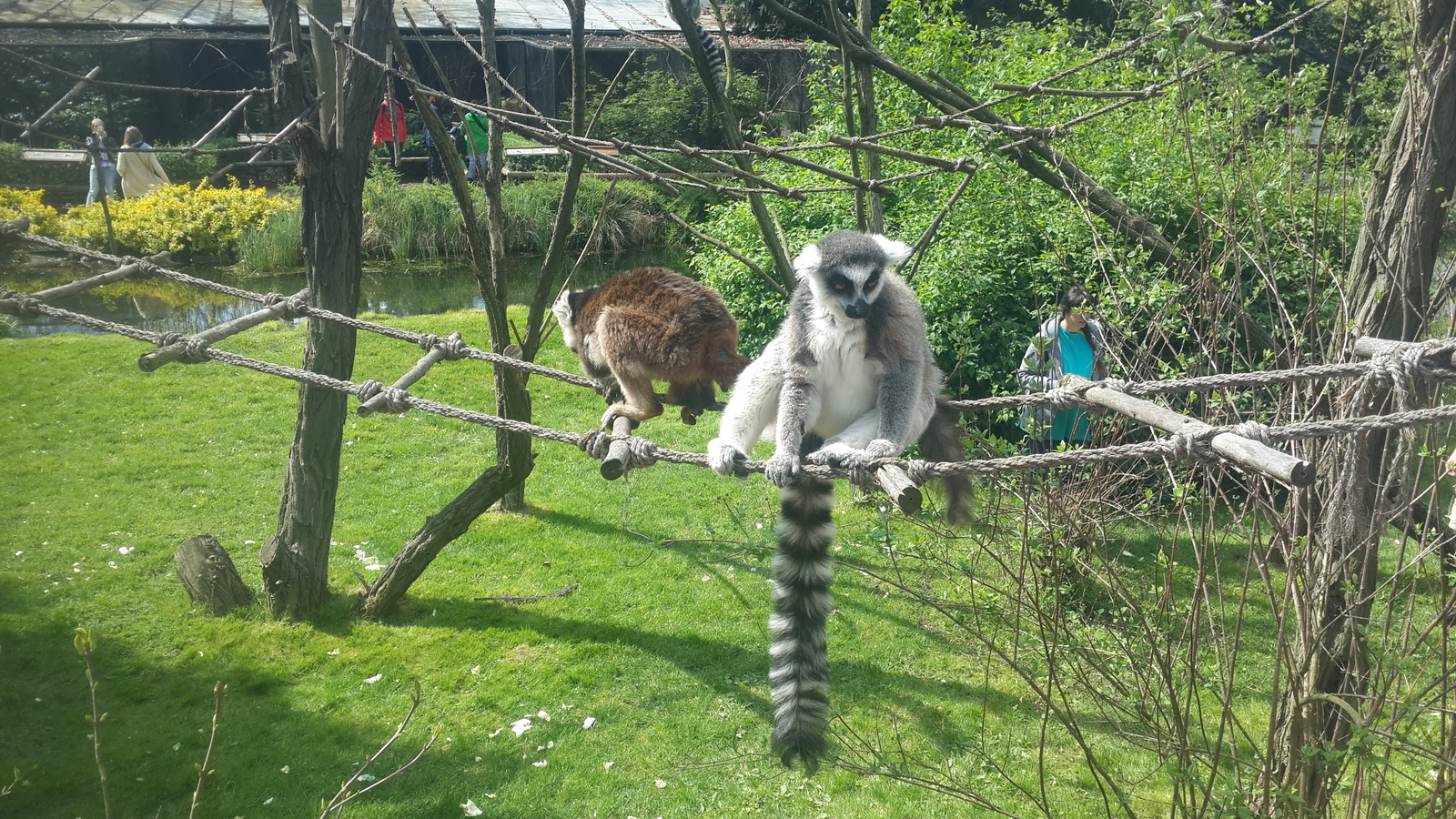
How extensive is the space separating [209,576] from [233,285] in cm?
831

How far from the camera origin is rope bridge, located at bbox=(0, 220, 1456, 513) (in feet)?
6.11

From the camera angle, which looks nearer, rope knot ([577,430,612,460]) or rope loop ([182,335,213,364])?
rope knot ([577,430,612,460])

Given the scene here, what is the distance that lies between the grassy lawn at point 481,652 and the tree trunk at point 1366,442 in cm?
45

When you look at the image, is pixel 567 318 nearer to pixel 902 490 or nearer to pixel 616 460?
pixel 616 460

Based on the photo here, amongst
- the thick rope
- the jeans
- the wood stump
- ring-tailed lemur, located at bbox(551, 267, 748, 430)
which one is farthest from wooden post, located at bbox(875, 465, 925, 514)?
the jeans

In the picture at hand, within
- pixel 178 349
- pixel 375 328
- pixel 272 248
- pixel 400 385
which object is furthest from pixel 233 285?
pixel 400 385

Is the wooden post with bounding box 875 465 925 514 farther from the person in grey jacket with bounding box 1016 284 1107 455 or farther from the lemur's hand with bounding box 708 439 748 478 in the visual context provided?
the person in grey jacket with bounding box 1016 284 1107 455

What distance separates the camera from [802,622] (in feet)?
10.6

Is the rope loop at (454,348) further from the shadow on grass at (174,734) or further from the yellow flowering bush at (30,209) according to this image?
the yellow flowering bush at (30,209)

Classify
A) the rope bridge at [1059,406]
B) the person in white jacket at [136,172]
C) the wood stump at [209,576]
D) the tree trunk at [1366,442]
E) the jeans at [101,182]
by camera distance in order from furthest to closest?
the person in white jacket at [136,172]
the jeans at [101,182]
the wood stump at [209,576]
the tree trunk at [1366,442]
the rope bridge at [1059,406]

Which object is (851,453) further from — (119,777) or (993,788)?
(119,777)

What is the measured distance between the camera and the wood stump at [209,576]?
5.28 meters

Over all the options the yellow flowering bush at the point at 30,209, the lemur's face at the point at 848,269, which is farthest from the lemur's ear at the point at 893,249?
the yellow flowering bush at the point at 30,209

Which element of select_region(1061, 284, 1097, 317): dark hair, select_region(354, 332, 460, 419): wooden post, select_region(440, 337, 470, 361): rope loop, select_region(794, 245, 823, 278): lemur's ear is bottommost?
select_region(354, 332, 460, 419): wooden post
